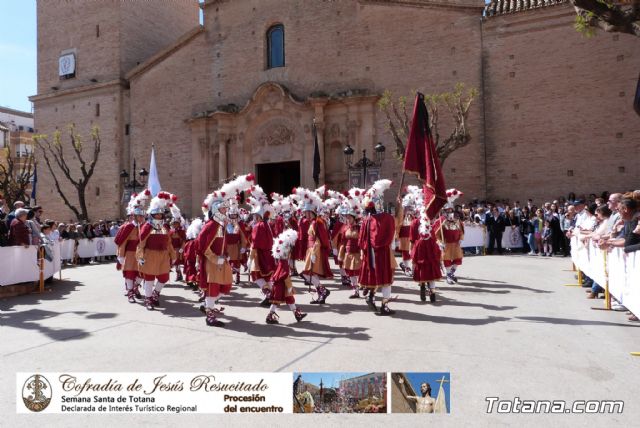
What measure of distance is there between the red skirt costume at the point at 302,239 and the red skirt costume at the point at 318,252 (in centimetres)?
187

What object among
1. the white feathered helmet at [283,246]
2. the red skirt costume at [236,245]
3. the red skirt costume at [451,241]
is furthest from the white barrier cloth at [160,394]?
the red skirt costume at [451,241]

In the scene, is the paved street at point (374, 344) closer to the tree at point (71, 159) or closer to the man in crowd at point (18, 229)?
the man in crowd at point (18, 229)

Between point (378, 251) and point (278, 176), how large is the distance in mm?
22255

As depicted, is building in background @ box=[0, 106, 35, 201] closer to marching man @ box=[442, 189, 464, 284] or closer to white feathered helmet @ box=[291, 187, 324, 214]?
white feathered helmet @ box=[291, 187, 324, 214]

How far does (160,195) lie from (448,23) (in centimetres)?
1930

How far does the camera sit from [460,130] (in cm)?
2023

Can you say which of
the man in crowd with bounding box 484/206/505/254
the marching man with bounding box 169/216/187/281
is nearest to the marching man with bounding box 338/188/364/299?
the marching man with bounding box 169/216/187/281

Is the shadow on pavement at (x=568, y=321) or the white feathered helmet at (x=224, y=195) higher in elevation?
the white feathered helmet at (x=224, y=195)

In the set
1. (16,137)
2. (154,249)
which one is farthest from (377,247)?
(16,137)

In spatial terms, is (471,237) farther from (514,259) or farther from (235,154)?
(235,154)

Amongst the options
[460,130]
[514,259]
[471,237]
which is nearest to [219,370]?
[514,259]

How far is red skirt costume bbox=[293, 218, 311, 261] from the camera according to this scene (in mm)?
12133

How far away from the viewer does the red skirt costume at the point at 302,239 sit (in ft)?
39.8

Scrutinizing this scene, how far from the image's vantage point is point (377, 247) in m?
8.34
